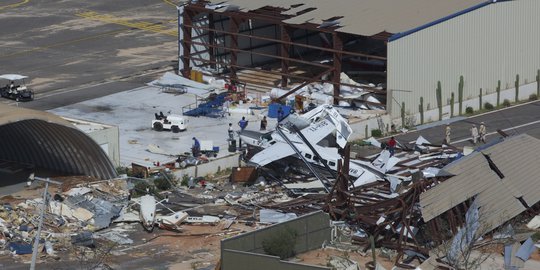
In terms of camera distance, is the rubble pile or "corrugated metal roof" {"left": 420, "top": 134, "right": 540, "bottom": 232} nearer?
the rubble pile

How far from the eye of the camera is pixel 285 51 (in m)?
84.8

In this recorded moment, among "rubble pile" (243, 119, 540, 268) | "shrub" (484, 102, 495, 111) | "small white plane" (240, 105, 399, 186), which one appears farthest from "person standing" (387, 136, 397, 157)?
"shrub" (484, 102, 495, 111)

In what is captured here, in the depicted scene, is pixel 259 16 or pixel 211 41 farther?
pixel 211 41

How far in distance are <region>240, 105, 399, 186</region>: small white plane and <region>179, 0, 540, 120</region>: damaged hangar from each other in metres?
9.38

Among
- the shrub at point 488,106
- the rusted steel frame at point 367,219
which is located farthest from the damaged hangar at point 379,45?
the rusted steel frame at point 367,219

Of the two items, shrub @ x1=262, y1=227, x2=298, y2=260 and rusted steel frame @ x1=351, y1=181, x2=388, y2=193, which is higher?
shrub @ x1=262, y1=227, x2=298, y2=260

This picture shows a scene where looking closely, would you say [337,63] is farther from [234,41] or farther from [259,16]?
[234,41]

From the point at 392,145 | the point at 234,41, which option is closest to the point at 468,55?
the point at 392,145

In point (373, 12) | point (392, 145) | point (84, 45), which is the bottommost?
point (84, 45)

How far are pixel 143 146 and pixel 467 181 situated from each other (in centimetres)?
2175

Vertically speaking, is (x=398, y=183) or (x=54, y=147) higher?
(x=54, y=147)

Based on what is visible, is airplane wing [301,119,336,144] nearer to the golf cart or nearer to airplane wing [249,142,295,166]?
airplane wing [249,142,295,166]

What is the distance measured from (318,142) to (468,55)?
17.0m

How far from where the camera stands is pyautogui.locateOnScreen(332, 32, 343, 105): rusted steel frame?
8062cm
